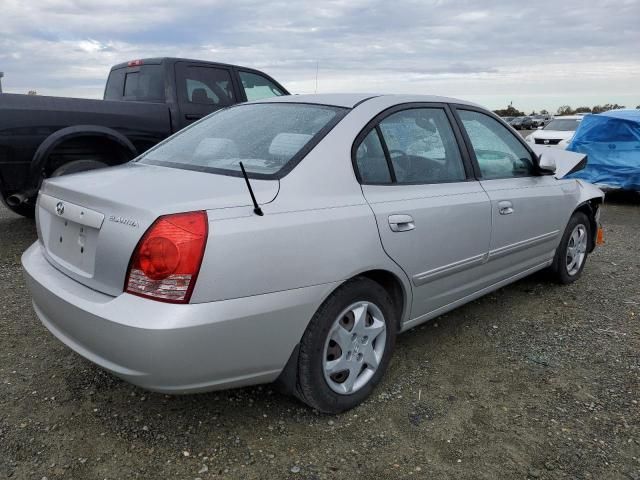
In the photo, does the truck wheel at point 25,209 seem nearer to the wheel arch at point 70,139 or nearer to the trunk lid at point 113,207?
the wheel arch at point 70,139

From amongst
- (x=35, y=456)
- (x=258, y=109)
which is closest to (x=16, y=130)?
(x=258, y=109)

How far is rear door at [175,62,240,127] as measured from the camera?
6262 mm

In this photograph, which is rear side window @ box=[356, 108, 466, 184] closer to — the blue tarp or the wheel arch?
the wheel arch

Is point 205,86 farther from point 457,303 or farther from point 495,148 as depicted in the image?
point 457,303

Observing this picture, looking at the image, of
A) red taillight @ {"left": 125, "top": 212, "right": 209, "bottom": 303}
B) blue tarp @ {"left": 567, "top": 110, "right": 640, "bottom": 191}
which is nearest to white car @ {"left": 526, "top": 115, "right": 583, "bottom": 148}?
blue tarp @ {"left": 567, "top": 110, "right": 640, "bottom": 191}

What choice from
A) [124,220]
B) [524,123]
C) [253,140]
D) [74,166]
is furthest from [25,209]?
[524,123]

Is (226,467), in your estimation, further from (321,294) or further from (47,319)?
(47,319)

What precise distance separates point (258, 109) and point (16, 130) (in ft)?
9.78

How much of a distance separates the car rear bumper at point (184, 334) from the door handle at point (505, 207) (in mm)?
1572

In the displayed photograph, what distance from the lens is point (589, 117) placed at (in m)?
9.70

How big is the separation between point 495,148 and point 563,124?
43.0ft

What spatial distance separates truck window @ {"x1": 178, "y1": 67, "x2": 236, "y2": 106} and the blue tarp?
5766 mm

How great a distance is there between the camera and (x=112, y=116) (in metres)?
5.62

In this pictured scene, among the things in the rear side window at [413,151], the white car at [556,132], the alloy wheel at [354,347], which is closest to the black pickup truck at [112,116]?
the rear side window at [413,151]
